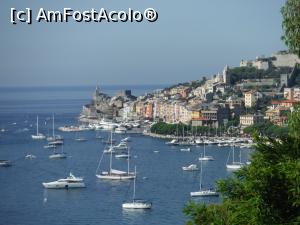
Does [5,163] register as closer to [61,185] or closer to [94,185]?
[94,185]

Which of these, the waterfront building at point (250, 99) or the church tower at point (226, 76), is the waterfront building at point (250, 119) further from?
the church tower at point (226, 76)

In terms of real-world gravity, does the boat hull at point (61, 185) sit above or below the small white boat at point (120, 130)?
below

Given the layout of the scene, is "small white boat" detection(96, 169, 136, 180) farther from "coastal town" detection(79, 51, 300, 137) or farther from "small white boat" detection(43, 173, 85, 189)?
"coastal town" detection(79, 51, 300, 137)

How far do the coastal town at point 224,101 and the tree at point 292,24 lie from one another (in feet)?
66.5

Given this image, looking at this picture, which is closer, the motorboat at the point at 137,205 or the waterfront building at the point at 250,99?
the motorboat at the point at 137,205

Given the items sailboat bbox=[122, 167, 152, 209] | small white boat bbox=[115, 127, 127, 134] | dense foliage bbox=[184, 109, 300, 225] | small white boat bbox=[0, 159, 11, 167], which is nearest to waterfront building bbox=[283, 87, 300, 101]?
small white boat bbox=[115, 127, 127, 134]

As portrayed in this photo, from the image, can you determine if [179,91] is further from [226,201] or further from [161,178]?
[226,201]

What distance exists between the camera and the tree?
3.10 meters

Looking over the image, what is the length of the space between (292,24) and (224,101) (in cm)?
2570

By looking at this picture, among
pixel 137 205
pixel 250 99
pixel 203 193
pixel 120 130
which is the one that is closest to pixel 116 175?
pixel 203 193

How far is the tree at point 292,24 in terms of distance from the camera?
3.10 metres

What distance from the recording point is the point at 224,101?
2873cm

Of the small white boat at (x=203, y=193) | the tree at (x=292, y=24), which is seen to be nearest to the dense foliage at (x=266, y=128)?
the small white boat at (x=203, y=193)

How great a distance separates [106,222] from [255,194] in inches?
Answer: 289
